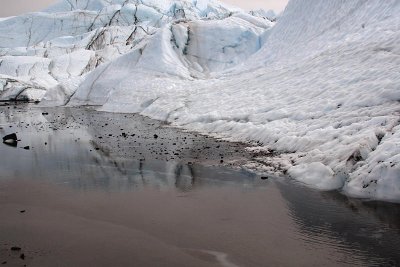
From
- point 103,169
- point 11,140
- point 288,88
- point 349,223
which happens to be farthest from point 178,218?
point 11,140

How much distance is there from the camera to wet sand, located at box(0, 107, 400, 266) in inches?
239

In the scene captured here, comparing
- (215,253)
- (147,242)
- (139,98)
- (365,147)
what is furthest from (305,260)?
(139,98)

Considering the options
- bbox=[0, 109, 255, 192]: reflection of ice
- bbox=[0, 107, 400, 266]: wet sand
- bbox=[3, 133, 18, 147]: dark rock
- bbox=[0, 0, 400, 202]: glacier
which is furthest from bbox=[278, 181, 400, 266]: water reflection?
bbox=[3, 133, 18, 147]: dark rock

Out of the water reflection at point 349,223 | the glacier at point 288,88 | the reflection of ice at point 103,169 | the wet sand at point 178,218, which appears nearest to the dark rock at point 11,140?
the reflection of ice at point 103,169

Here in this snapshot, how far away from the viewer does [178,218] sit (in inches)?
300

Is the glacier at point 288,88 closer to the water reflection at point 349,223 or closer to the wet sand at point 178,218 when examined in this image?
the water reflection at point 349,223

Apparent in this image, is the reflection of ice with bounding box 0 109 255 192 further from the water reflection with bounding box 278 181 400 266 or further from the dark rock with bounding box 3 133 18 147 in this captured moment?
the water reflection with bounding box 278 181 400 266

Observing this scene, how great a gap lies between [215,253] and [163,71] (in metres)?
29.5

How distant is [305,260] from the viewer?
5887mm

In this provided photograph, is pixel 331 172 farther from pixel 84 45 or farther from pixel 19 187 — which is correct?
pixel 84 45

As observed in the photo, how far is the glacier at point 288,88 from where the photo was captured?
33.0ft

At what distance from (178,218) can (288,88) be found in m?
13.3

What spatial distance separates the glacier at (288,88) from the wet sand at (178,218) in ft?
4.36

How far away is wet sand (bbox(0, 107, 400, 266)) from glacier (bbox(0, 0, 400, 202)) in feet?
4.36
